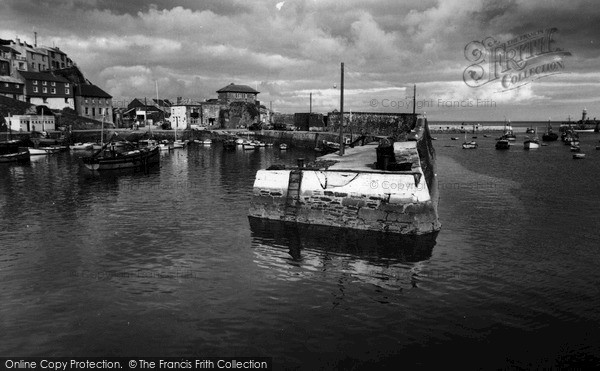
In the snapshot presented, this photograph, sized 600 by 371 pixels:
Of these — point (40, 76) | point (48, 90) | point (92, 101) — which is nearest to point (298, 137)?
point (92, 101)

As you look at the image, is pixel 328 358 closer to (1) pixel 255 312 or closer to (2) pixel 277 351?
(2) pixel 277 351

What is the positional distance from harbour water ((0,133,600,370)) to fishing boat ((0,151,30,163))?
36591mm

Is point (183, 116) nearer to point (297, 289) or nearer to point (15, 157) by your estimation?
point (15, 157)

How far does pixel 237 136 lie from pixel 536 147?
6783cm

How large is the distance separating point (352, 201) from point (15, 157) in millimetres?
54946

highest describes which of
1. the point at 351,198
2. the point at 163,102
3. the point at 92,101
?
the point at 163,102

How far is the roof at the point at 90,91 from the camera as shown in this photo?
10069 cm

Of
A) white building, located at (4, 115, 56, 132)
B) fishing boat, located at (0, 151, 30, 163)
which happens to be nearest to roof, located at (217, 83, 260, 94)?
white building, located at (4, 115, 56, 132)

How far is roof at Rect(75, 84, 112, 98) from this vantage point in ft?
330

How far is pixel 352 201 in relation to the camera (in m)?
21.0

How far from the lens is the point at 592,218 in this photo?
24.5 m

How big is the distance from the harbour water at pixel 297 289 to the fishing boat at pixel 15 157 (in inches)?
1441

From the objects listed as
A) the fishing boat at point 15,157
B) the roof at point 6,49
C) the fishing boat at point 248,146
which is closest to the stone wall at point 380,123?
the fishing boat at point 248,146

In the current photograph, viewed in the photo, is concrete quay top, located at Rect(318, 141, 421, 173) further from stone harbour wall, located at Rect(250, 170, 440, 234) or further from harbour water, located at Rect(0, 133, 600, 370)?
harbour water, located at Rect(0, 133, 600, 370)
